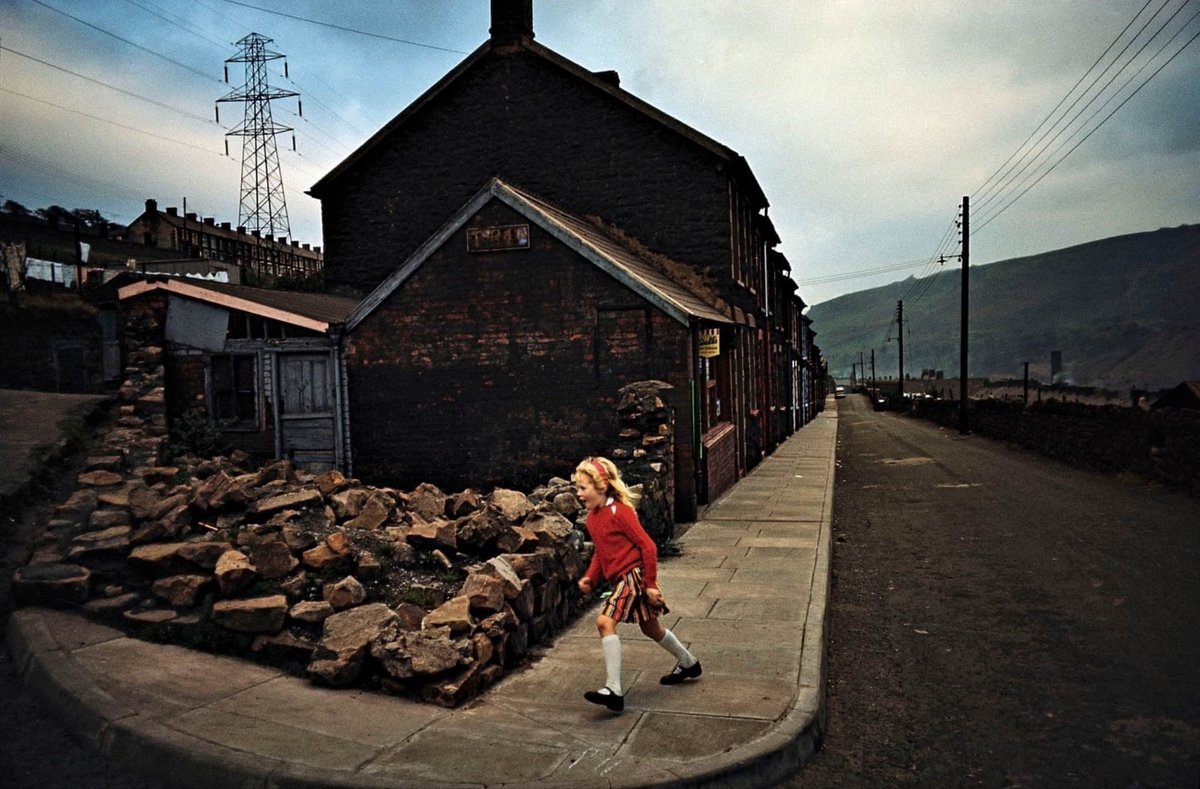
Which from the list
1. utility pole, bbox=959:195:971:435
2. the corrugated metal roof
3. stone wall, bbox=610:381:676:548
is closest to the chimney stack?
the corrugated metal roof

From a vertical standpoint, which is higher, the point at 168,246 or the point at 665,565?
the point at 168,246

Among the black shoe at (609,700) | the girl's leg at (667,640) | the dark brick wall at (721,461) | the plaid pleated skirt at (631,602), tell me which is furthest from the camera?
the dark brick wall at (721,461)

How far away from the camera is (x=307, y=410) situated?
15422mm

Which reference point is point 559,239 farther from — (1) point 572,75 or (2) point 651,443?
(1) point 572,75

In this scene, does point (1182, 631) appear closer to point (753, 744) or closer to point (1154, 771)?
point (1154, 771)

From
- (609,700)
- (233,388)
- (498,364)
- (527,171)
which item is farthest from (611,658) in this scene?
(527,171)

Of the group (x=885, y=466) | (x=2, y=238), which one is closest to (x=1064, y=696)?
(x=885, y=466)

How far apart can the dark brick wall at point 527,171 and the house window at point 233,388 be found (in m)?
5.04

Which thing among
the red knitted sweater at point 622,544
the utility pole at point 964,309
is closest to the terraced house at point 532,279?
the red knitted sweater at point 622,544

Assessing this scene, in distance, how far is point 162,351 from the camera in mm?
15289

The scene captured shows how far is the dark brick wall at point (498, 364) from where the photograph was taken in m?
13.5

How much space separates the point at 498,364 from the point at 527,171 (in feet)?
22.2

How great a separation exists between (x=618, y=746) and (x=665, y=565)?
535 cm

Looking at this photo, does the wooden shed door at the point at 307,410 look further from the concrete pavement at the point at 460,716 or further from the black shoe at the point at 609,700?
the black shoe at the point at 609,700
